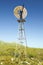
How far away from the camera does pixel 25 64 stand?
2892 cm

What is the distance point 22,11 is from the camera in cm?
2723

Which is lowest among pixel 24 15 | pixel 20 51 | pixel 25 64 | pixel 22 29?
pixel 25 64

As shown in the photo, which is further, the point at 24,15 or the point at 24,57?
the point at 24,57

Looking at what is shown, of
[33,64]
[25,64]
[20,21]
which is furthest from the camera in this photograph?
[33,64]

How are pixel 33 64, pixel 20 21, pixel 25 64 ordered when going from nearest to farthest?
1. pixel 20 21
2. pixel 25 64
3. pixel 33 64

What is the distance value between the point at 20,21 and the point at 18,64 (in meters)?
6.56

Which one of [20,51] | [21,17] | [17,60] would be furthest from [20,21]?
[17,60]

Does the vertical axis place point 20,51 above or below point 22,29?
below

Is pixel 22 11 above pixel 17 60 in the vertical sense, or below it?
above

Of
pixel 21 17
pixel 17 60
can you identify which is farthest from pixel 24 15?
pixel 17 60

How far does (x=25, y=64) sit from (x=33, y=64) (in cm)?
257

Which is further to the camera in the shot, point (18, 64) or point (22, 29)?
point (18, 64)

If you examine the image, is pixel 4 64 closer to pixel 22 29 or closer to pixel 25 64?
pixel 25 64

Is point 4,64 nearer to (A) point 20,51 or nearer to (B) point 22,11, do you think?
(A) point 20,51
